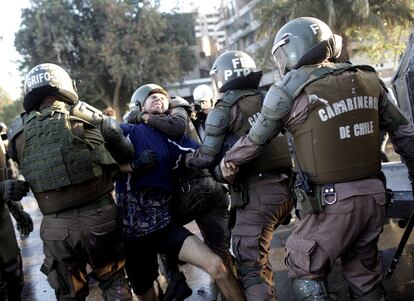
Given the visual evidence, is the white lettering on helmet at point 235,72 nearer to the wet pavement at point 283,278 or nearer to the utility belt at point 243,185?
the utility belt at point 243,185

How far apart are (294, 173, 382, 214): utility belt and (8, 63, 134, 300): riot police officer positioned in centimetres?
124

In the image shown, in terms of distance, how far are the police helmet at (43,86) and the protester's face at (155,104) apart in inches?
27.7

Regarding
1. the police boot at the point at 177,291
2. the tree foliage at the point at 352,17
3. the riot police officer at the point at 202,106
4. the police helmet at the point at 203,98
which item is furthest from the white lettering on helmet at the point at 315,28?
the tree foliage at the point at 352,17

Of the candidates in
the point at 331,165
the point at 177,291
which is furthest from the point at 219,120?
the point at 177,291

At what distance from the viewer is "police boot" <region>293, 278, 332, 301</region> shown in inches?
96.8

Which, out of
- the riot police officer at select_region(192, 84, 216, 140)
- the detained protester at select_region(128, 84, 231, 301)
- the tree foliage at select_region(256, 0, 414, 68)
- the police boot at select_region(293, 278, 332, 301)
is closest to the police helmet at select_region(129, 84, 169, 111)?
the detained protester at select_region(128, 84, 231, 301)

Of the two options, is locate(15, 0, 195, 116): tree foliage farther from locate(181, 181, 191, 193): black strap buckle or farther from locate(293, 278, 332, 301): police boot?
locate(293, 278, 332, 301): police boot

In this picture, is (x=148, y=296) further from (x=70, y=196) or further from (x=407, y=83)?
(x=407, y=83)

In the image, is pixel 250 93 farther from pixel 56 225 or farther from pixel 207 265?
pixel 56 225

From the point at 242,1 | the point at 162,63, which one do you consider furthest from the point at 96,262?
the point at 242,1

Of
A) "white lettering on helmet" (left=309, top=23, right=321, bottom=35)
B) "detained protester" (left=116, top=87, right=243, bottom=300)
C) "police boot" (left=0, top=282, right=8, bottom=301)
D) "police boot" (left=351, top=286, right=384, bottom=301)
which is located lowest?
"police boot" (left=0, top=282, right=8, bottom=301)

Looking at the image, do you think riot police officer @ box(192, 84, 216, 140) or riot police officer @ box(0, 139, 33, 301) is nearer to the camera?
riot police officer @ box(0, 139, 33, 301)

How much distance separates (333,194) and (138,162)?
4.54 ft

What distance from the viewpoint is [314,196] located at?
2520 millimetres
